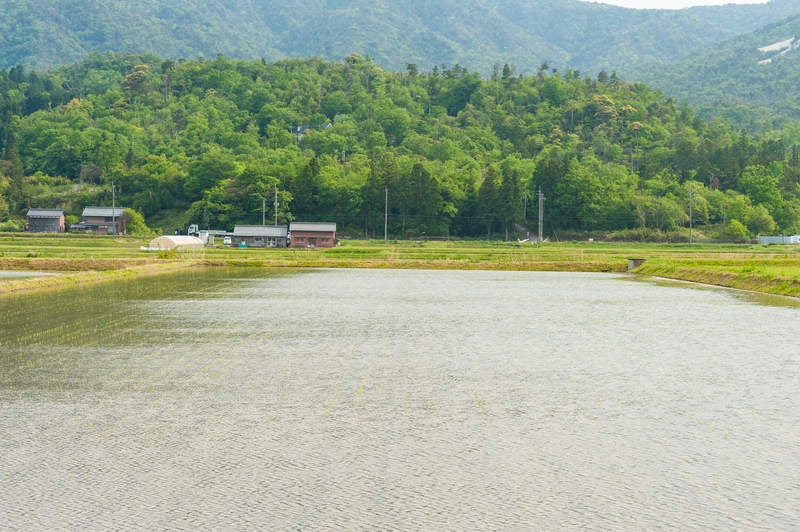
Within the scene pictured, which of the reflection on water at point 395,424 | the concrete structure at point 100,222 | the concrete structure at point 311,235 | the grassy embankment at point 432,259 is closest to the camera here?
the reflection on water at point 395,424

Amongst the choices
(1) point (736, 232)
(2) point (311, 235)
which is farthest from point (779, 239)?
(2) point (311, 235)

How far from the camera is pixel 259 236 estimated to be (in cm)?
8819

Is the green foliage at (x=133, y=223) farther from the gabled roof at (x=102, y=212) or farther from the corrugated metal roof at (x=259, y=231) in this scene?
the corrugated metal roof at (x=259, y=231)

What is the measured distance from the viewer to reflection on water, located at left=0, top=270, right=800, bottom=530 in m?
8.32

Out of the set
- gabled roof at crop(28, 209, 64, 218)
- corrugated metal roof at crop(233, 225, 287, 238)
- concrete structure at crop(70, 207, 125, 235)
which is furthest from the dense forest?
corrugated metal roof at crop(233, 225, 287, 238)

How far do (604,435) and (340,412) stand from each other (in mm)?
3776


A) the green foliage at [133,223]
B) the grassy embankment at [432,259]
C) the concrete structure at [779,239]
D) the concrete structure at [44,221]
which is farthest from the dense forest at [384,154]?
the grassy embankment at [432,259]

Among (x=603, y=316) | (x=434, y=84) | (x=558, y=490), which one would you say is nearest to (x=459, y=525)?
(x=558, y=490)

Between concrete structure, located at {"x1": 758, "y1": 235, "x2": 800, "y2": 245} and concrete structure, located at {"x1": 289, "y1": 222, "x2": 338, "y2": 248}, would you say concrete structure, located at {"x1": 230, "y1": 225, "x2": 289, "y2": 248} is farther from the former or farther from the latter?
concrete structure, located at {"x1": 758, "y1": 235, "x2": 800, "y2": 245}

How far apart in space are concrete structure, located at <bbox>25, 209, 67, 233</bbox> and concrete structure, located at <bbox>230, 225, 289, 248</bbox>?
26.8m

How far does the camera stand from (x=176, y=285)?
3916 cm

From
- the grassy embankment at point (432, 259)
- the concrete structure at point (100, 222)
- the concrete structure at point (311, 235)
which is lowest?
the grassy embankment at point (432, 259)

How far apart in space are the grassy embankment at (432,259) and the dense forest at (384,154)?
15.9m

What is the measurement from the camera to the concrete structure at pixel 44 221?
329ft
